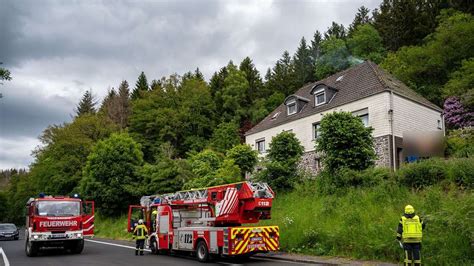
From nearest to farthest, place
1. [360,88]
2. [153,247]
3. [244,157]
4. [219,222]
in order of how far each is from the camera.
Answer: [219,222]
[153,247]
[244,157]
[360,88]

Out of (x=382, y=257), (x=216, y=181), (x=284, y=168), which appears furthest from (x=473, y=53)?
(x=382, y=257)

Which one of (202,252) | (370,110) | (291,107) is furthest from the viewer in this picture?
(291,107)

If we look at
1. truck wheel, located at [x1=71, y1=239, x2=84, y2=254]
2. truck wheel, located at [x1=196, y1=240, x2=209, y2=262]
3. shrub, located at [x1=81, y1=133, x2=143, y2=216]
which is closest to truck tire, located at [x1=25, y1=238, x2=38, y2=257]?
Result: truck wheel, located at [x1=71, y1=239, x2=84, y2=254]

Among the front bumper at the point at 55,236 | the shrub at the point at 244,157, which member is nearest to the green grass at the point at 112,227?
the shrub at the point at 244,157

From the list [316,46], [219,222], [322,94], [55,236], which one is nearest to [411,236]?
[219,222]

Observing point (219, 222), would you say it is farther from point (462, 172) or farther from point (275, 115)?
point (275, 115)

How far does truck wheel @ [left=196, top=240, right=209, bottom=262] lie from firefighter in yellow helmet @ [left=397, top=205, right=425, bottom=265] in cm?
724

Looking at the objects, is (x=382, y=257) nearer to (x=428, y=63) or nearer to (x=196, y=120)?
(x=428, y=63)

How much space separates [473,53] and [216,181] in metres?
27.0

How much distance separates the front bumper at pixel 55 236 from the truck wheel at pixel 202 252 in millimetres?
6633

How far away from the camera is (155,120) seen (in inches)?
2400

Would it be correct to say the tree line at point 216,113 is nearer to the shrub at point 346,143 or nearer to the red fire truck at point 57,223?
the shrub at point 346,143

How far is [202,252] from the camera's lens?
53.5 ft

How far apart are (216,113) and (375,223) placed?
49.0m
